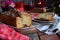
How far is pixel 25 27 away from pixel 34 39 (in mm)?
103

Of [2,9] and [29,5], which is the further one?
[29,5]

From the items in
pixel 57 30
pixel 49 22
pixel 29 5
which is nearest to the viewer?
pixel 57 30

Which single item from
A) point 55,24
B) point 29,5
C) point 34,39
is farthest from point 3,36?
point 29,5

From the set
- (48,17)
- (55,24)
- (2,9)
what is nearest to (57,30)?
(55,24)

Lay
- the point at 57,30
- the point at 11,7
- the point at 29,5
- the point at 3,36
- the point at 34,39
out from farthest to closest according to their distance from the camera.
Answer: the point at 29,5 → the point at 11,7 → the point at 57,30 → the point at 34,39 → the point at 3,36

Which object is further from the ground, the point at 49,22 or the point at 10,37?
the point at 10,37

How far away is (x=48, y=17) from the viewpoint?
1.29 meters

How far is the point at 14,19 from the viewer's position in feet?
3.66

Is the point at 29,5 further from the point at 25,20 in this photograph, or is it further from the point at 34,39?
the point at 34,39

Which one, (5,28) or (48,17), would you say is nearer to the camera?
(5,28)

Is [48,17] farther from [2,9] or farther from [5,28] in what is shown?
[5,28]

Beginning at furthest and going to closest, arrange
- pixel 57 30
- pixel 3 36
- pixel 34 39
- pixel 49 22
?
1. pixel 49 22
2. pixel 57 30
3. pixel 34 39
4. pixel 3 36

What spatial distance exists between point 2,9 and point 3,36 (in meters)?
0.67

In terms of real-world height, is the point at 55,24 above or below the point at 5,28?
below
